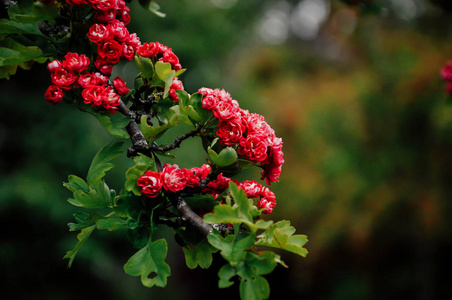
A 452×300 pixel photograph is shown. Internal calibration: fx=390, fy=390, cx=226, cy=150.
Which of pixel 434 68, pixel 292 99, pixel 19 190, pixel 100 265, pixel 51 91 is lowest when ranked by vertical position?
pixel 100 265

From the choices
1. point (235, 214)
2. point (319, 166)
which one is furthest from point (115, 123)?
point (319, 166)

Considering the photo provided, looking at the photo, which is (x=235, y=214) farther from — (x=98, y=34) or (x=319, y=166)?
(x=319, y=166)

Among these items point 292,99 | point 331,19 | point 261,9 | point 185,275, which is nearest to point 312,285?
point 185,275

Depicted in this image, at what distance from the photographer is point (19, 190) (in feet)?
13.3

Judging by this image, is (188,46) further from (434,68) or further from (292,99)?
(434,68)

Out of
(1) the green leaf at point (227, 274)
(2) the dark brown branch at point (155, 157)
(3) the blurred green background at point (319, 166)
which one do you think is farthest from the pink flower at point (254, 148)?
(3) the blurred green background at point (319, 166)

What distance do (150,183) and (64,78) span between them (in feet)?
1.08

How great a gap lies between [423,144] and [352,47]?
9.88 feet

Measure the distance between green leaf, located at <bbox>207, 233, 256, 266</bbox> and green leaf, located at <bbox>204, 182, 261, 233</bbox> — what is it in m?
0.03

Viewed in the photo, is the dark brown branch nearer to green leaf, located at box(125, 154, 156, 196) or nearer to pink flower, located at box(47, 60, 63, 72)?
green leaf, located at box(125, 154, 156, 196)

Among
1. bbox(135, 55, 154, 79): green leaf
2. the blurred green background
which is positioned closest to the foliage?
bbox(135, 55, 154, 79): green leaf

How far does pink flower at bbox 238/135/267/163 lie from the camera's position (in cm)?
85

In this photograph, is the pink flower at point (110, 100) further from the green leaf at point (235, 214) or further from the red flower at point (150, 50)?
the green leaf at point (235, 214)

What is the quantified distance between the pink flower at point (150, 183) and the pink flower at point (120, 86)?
25cm
